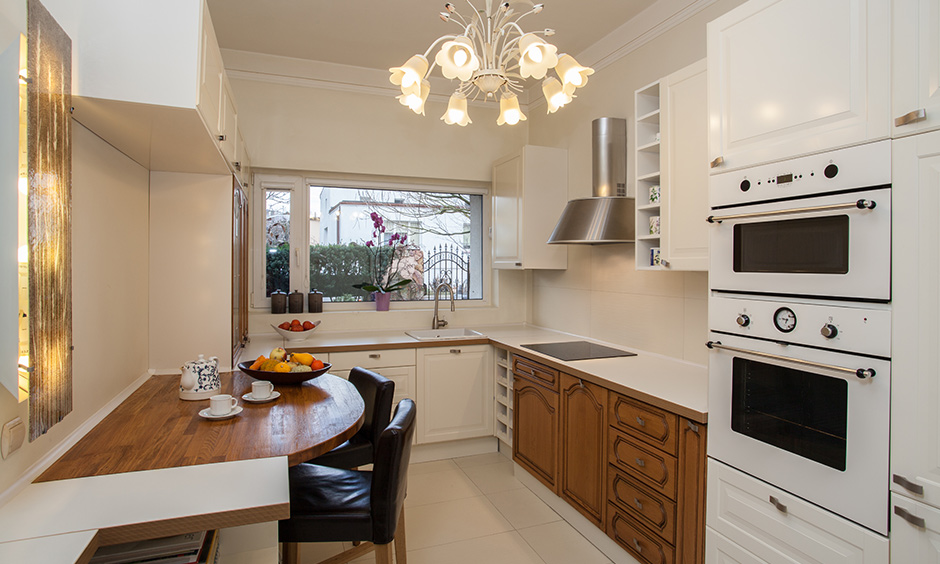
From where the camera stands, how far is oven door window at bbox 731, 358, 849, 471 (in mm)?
1385

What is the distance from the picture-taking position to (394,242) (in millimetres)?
4152

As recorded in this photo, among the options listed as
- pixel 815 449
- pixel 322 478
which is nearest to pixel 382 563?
pixel 322 478

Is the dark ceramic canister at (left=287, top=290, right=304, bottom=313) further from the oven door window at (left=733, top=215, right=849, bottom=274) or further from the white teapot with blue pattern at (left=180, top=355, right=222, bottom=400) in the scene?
the oven door window at (left=733, top=215, right=849, bottom=274)

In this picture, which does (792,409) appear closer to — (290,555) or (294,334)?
(290,555)

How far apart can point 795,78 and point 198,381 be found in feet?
7.43

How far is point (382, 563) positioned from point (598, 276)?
2.26m

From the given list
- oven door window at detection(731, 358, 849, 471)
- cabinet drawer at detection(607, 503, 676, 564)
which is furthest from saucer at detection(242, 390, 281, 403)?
oven door window at detection(731, 358, 849, 471)

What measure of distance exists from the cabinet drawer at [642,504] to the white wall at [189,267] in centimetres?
195

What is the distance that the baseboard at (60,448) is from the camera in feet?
3.99

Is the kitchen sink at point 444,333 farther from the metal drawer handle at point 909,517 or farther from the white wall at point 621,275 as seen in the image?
the metal drawer handle at point 909,517

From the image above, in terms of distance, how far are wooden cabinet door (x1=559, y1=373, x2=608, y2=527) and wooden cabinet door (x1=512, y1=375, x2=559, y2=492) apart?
0.10m

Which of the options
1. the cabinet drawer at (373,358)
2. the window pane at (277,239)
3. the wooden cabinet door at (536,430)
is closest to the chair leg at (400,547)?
the wooden cabinet door at (536,430)

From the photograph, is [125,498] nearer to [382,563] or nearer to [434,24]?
[382,563]

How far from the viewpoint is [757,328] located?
5.25 feet
